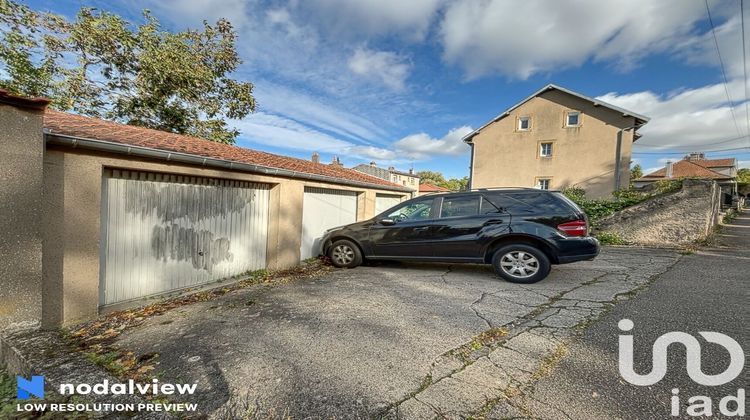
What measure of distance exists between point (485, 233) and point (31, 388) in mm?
5592

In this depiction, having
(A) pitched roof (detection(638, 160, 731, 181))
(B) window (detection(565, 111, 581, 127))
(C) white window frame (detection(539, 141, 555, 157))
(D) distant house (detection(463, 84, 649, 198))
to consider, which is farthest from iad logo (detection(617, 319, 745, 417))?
(A) pitched roof (detection(638, 160, 731, 181))

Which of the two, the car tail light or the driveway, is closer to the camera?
the driveway

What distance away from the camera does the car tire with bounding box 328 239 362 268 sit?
6501 mm

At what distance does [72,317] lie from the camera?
11.3ft

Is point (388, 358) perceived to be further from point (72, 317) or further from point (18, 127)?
point (18, 127)

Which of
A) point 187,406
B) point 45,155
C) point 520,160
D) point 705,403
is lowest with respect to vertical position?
point 187,406

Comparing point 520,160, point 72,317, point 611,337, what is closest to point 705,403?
point 611,337

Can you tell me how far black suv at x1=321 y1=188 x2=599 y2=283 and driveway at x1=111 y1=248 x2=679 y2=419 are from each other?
0.48 m

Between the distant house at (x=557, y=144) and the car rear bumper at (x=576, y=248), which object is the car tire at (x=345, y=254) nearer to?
the car rear bumper at (x=576, y=248)

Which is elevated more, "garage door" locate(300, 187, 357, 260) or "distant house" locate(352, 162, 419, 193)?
"distant house" locate(352, 162, 419, 193)

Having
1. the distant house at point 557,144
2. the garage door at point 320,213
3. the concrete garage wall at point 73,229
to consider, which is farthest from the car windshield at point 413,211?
the distant house at point 557,144

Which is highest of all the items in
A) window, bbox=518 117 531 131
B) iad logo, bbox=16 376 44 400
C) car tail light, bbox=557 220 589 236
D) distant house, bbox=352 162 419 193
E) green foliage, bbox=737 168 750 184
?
green foliage, bbox=737 168 750 184

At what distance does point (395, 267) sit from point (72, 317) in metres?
4.98

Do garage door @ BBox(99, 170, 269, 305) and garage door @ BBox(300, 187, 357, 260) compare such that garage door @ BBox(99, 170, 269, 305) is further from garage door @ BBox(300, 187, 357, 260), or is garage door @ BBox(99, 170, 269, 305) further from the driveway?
garage door @ BBox(300, 187, 357, 260)
